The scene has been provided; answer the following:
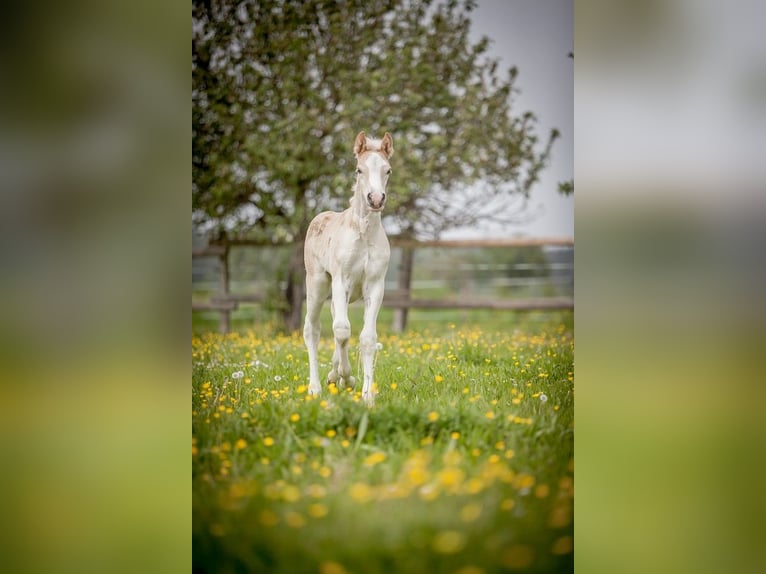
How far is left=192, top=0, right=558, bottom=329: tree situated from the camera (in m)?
3.31

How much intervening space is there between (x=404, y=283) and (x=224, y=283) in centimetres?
122

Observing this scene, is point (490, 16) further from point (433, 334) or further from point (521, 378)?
point (433, 334)

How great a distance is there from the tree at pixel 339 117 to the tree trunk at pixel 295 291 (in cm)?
1

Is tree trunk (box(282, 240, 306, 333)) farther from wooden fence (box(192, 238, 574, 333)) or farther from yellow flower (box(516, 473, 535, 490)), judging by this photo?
yellow flower (box(516, 473, 535, 490))

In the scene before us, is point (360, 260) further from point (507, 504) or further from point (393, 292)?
point (393, 292)

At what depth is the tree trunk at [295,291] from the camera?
4246 millimetres

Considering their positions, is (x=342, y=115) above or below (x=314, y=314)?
above

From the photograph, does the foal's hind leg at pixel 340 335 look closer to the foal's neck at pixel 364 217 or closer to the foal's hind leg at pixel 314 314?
the foal's hind leg at pixel 314 314

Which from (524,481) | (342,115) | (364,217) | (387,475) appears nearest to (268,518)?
(387,475)

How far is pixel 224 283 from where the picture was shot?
4.11 meters
